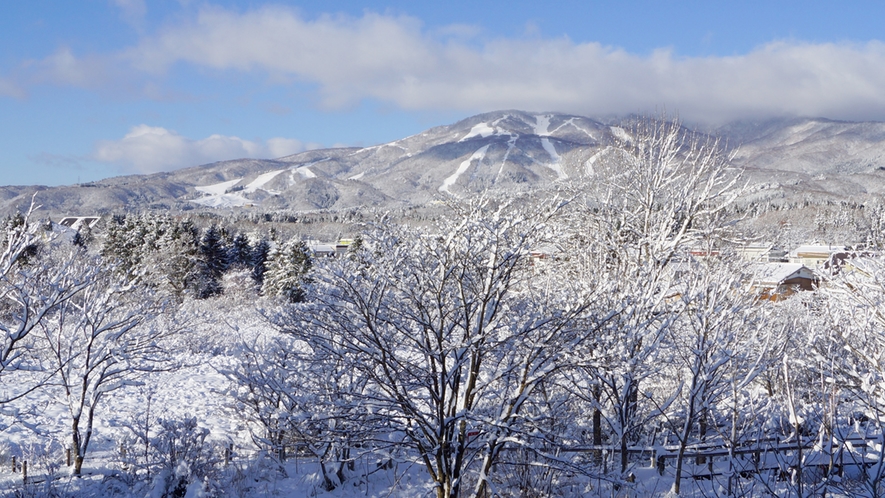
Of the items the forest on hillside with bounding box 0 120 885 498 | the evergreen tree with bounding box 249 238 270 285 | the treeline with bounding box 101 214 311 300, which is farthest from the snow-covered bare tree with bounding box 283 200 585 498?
the evergreen tree with bounding box 249 238 270 285

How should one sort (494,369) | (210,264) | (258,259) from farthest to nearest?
1. (258,259)
2. (210,264)
3. (494,369)

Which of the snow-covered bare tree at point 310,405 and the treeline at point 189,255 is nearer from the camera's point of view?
the snow-covered bare tree at point 310,405

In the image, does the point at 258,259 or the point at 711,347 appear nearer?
the point at 711,347

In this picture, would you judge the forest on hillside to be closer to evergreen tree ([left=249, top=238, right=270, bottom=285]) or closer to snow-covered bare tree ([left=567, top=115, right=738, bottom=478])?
snow-covered bare tree ([left=567, top=115, right=738, bottom=478])

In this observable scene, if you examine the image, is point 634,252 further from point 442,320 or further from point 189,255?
point 189,255

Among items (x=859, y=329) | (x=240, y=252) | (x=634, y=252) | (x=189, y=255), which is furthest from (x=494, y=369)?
(x=240, y=252)

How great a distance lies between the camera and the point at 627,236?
13.7 metres

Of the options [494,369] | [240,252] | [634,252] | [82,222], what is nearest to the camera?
[494,369]

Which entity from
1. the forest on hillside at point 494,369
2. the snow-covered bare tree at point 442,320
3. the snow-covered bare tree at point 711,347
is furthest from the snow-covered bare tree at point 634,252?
the snow-covered bare tree at point 442,320

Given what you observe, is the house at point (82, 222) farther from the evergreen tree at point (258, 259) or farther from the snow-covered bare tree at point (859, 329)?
the snow-covered bare tree at point (859, 329)

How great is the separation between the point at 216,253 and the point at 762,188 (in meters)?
37.3

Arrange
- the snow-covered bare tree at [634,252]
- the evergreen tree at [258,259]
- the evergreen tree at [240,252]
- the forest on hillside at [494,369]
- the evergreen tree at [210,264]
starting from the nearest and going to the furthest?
the forest on hillside at [494,369] < the snow-covered bare tree at [634,252] < the evergreen tree at [210,264] < the evergreen tree at [240,252] < the evergreen tree at [258,259]

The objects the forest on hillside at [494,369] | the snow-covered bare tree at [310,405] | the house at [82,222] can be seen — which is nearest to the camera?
the forest on hillside at [494,369]

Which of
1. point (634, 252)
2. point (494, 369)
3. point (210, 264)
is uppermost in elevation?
point (634, 252)
